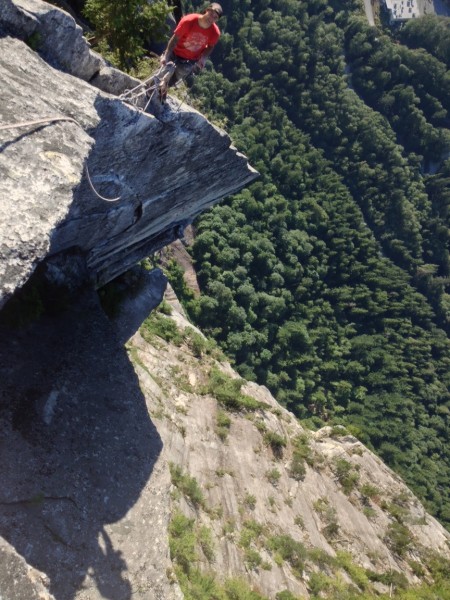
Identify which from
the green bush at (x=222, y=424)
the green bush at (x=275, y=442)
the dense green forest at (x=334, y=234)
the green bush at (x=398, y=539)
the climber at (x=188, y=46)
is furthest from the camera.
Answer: the dense green forest at (x=334, y=234)

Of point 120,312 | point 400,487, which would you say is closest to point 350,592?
point 400,487

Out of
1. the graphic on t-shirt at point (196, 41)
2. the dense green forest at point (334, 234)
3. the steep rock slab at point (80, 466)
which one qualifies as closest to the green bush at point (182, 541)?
the steep rock slab at point (80, 466)

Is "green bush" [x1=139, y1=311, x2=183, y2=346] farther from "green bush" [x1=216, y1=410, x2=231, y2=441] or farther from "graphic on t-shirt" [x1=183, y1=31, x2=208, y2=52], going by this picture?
"graphic on t-shirt" [x1=183, y1=31, x2=208, y2=52]

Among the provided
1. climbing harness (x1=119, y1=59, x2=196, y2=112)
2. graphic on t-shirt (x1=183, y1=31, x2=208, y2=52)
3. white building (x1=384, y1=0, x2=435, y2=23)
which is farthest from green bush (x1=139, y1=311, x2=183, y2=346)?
white building (x1=384, y1=0, x2=435, y2=23)

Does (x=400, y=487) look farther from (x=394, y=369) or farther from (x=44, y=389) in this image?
(x=394, y=369)

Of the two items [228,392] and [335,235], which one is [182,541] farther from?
[335,235]

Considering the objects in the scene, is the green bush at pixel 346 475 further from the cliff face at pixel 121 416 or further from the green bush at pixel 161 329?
the green bush at pixel 161 329
